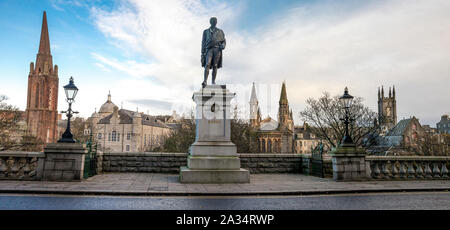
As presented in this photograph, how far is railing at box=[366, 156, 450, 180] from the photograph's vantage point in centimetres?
1255

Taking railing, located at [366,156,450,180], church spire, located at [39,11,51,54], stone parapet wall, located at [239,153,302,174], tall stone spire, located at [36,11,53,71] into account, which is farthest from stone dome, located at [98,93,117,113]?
railing, located at [366,156,450,180]

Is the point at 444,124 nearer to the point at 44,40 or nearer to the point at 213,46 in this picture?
the point at 213,46

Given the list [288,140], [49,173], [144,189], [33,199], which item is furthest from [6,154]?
[288,140]

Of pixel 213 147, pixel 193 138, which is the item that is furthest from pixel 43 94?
pixel 213 147

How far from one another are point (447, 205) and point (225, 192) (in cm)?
517

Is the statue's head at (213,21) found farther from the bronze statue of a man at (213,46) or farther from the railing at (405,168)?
the railing at (405,168)

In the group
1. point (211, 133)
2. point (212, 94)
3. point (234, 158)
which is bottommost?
point (234, 158)

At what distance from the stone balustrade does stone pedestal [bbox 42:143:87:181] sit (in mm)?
183

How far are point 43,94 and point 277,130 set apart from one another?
83.3m

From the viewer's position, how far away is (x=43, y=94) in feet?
387

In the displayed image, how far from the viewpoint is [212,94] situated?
12062mm

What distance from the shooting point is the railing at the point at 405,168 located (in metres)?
12.6

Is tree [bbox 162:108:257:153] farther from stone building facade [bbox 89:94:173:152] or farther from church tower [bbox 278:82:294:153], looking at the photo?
church tower [bbox 278:82:294:153]
